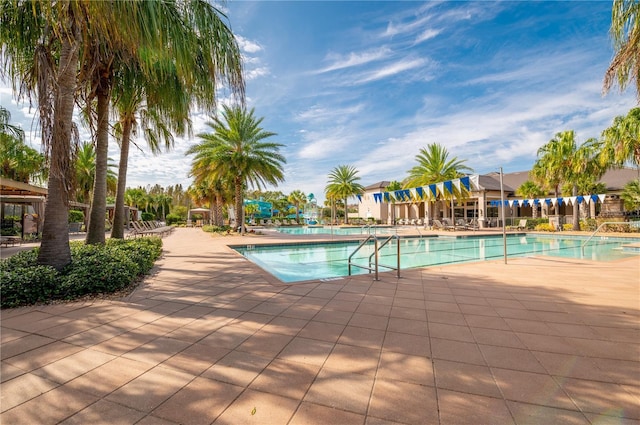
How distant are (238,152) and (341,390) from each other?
1770 cm

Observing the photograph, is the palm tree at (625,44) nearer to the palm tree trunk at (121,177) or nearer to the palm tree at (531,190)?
the palm tree trunk at (121,177)

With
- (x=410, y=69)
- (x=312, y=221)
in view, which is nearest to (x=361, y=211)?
(x=312, y=221)

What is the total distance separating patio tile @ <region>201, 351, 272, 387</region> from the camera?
222 cm

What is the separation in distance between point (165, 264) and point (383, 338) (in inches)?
258

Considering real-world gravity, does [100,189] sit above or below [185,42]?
below

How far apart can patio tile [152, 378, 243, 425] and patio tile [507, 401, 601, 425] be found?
6.10 feet

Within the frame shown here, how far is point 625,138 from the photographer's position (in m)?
16.0

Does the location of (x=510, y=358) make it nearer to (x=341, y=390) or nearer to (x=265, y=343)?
(x=341, y=390)

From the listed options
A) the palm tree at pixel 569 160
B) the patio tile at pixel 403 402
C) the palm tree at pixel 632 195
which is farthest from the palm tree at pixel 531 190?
the patio tile at pixel 403 402

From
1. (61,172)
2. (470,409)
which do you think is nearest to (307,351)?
(470,409)

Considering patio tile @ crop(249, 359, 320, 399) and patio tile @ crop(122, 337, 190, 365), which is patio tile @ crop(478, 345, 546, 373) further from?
patio tile @ crop(122, 337, 190, 365)

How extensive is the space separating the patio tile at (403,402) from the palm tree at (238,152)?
17315mm

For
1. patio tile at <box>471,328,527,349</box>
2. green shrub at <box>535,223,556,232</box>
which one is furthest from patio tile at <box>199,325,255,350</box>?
green shrub at <box>535,223,556,232</box>

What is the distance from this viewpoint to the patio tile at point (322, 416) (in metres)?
1.75
